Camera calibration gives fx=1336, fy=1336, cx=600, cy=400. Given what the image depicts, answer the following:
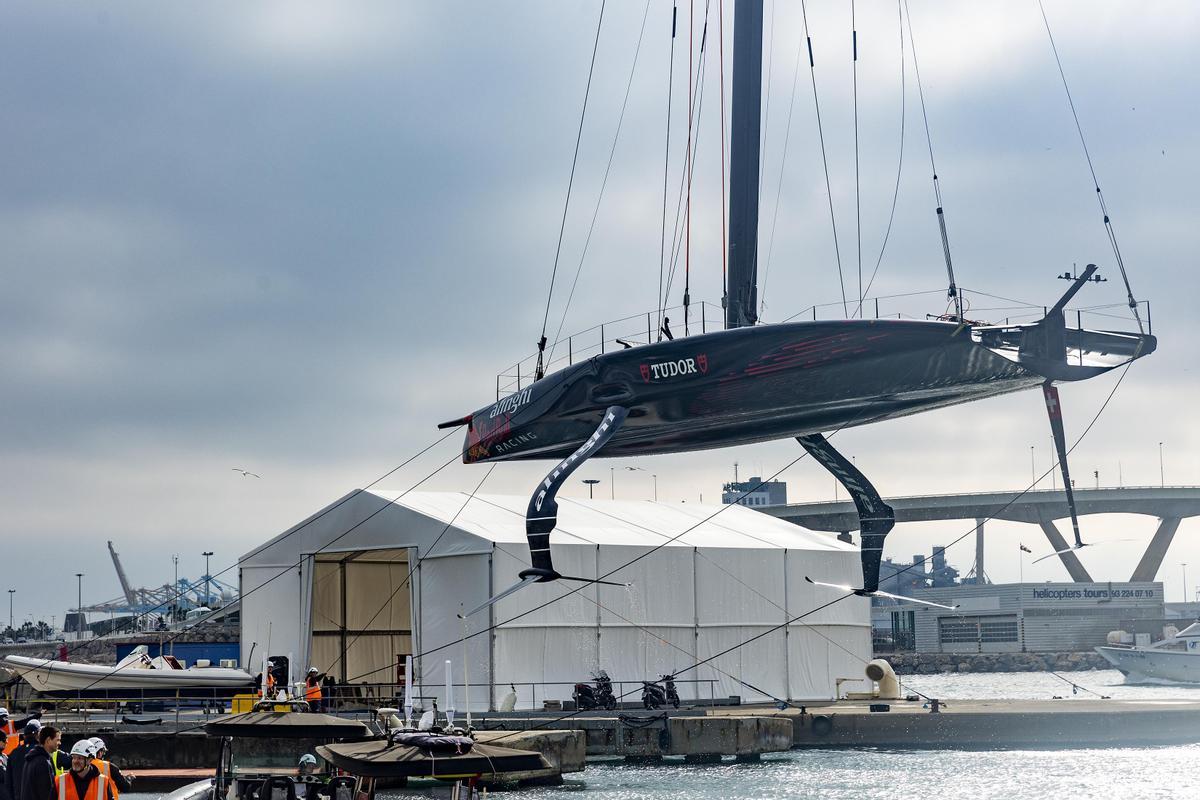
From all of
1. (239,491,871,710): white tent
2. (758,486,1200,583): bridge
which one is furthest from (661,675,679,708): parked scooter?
(758,486,1200,583): bridge

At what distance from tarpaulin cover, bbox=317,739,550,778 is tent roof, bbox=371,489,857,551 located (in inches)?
678

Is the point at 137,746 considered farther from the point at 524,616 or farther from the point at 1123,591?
the point at 1123,591

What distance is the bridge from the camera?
9481 centimetres

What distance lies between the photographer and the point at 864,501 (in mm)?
24031

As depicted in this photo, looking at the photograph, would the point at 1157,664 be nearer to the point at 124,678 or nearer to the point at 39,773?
the point at 124,678

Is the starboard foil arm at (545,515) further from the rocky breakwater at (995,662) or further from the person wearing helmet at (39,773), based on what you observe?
the rocky breakwater at (995,662)

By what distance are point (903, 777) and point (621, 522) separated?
11.3m

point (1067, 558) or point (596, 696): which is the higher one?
point (1067, 558)

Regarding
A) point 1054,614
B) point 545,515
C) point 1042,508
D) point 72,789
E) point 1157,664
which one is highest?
point 1042,508

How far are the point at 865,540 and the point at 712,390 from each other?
175 inches

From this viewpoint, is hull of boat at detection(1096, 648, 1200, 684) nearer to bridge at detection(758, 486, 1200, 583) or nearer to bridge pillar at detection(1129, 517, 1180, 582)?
bridge at detection(758, 486, 1200, 583)

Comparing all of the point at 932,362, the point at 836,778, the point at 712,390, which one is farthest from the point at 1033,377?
the point at 836,778

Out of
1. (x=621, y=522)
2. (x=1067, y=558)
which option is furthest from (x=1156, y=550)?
(x=621, y=522)

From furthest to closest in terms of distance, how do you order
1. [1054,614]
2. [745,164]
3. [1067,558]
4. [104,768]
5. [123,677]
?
[1054,614] < [1067,558] < [123,677] < [745,164] < [104,768]
